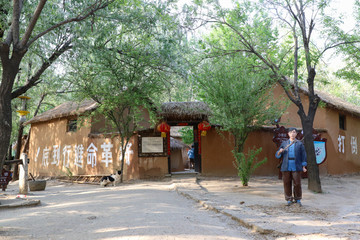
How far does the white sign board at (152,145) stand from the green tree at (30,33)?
17.8ft

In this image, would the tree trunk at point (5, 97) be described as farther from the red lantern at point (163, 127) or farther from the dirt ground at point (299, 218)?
the red lantern at point (163, 127)

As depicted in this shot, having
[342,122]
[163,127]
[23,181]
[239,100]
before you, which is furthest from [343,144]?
[23,181]

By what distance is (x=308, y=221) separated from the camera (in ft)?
15.2

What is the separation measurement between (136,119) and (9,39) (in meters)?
6.28

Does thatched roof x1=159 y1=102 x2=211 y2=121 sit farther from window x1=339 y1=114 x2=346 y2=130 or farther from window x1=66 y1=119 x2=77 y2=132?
window x1=339 y1=114 x2=346 y2=130

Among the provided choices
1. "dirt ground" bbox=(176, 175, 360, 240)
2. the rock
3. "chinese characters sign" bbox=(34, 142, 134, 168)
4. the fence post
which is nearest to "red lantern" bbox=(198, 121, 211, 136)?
"chinese characters sign" bbox=(34, 142, 134, 168)

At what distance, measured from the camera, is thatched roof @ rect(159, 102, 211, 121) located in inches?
499

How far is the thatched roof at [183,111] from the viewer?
12.7m

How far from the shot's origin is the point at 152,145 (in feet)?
42.4

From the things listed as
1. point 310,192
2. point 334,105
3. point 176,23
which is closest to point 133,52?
point 176,23

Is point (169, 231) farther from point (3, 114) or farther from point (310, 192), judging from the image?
point (310, 192)

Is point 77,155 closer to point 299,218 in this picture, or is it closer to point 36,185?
point 36,185

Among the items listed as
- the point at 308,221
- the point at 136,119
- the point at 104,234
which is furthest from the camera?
the point at 136,119

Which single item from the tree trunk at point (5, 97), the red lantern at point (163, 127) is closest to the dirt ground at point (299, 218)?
the tree trunk at point (5, 97)
